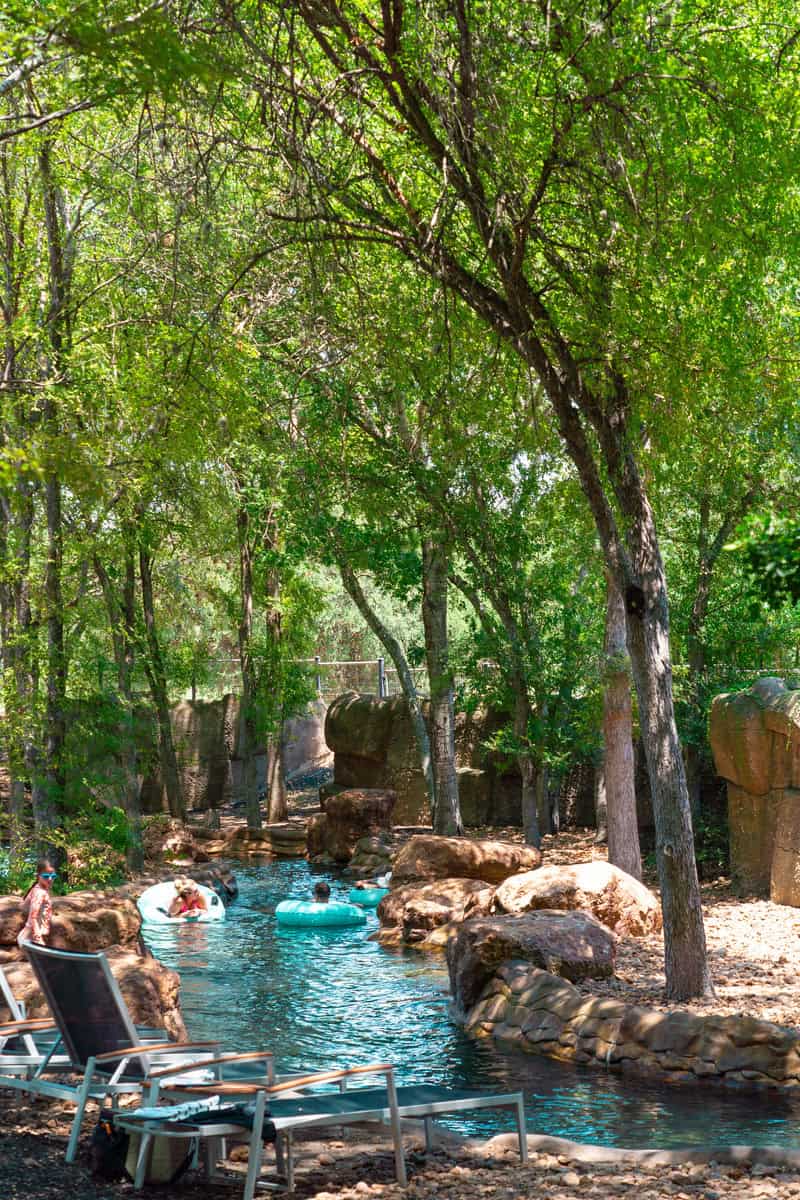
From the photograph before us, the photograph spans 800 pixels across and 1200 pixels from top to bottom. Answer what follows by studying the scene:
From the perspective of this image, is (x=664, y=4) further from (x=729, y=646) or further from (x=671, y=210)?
(x=729, y=646)

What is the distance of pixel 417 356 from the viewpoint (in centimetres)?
1280

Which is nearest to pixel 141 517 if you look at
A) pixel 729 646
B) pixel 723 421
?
pixel 729 646

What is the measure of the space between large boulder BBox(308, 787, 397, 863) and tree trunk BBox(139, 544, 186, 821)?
4.39 meters

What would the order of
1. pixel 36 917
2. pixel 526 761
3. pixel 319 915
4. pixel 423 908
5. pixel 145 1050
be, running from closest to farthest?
pixel 145 1050 < pixel 36 917 < pixel 423 908 < pixel 319 915 < pixel 526 761

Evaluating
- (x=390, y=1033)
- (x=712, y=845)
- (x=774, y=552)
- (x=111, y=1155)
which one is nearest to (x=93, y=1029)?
(x=111, y=1155)

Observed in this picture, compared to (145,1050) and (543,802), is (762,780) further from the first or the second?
(145,1050)

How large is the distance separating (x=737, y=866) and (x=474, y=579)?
5766mm

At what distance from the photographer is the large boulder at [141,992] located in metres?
8.36

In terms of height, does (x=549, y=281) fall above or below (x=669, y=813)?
above

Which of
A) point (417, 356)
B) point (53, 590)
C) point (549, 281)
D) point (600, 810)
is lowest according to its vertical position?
point (600, 810)

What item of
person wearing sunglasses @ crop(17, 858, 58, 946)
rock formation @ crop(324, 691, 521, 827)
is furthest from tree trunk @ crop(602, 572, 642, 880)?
rock formation @ crop(324, 691, 521, 827)

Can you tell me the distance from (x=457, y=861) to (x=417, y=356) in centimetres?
694

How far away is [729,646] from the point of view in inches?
720

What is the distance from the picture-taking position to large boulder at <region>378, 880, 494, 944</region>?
14.6 metres
